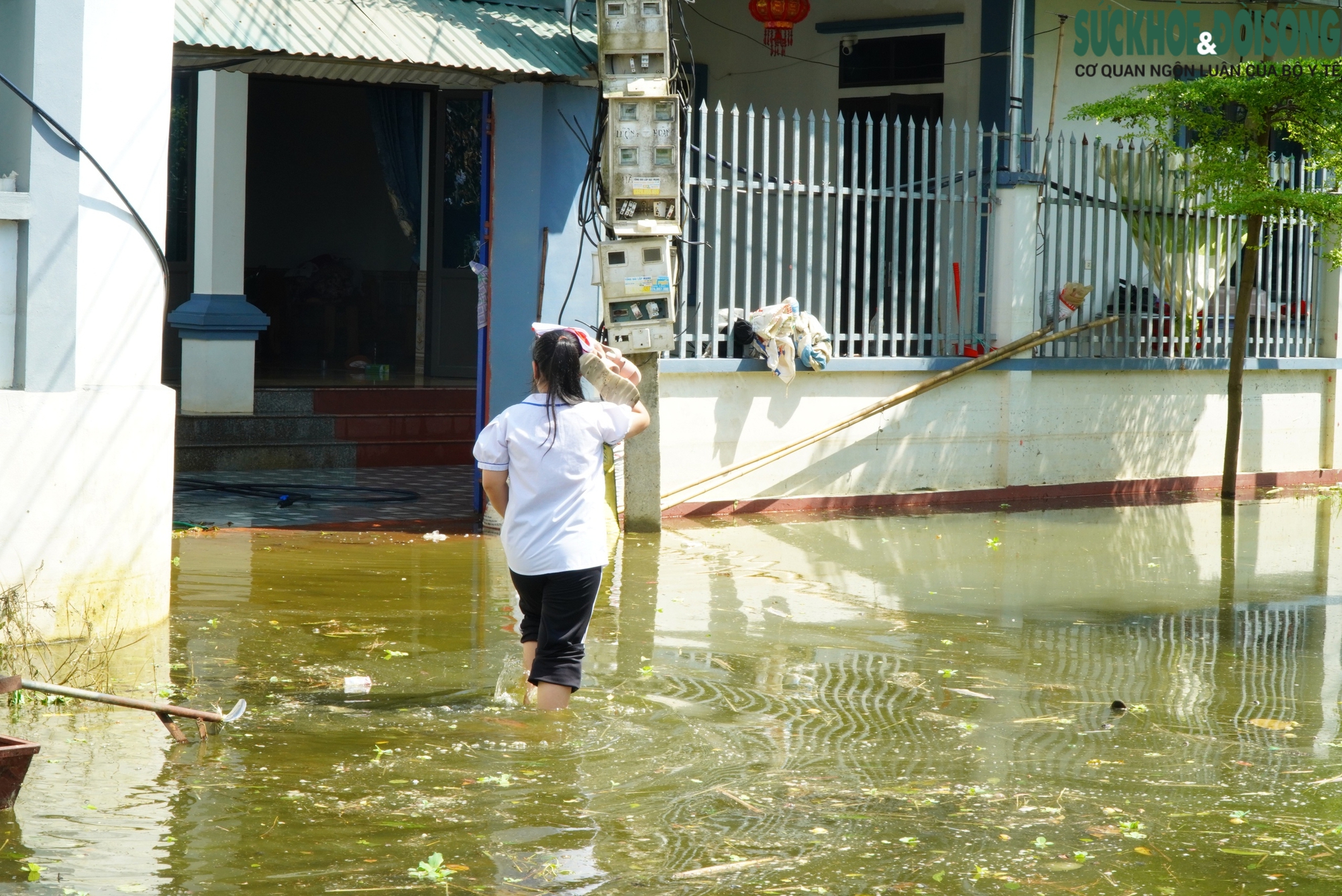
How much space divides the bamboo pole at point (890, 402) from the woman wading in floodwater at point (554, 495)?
5.54 m

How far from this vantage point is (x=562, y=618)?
5473 millimetres

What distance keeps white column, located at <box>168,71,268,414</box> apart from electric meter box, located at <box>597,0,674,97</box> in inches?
168

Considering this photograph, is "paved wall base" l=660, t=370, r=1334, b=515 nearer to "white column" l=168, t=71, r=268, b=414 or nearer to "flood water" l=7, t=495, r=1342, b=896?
"flood water" l=7, t=495, r=1342, b=896

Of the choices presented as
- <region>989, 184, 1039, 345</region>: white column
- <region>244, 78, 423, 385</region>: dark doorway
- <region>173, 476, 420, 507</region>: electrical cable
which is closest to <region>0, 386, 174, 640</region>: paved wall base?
<region>173, 476, 420, 507</region>: electrical cable

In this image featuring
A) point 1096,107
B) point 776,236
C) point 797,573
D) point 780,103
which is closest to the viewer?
point 797,573

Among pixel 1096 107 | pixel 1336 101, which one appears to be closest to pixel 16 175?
pixel 1096 107

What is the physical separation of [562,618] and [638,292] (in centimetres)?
465

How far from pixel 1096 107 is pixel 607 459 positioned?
5111mm

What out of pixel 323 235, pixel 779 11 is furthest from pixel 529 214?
pixel 323 235

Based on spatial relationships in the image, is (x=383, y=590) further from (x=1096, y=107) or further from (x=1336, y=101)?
(x=1336, y=101)

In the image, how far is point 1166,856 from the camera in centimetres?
430

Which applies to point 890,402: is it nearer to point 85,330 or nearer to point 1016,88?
point 1016,88

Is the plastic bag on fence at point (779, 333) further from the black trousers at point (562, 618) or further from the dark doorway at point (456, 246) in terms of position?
the black trousers at point (562, 618)

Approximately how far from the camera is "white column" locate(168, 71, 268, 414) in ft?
41.4
